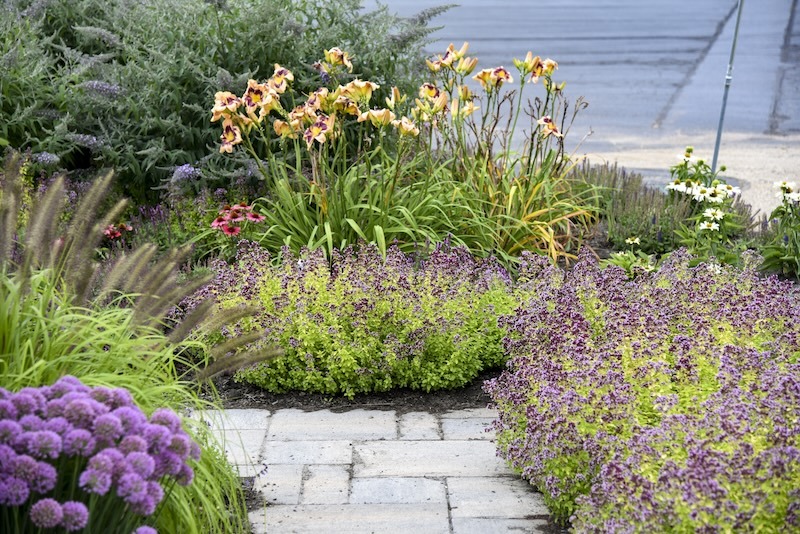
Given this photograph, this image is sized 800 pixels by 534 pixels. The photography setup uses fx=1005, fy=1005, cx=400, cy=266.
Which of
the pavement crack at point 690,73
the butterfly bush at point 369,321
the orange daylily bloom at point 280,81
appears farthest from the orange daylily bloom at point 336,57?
the pavement crack at point 690,73

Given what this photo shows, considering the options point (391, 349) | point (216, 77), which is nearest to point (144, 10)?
point (216, 77)

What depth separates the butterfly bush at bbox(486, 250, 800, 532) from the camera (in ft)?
9.62

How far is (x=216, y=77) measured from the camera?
664cm

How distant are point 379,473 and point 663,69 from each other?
1258cm

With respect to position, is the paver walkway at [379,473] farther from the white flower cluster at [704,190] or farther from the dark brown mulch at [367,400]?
the white flower cluster at [704,190]

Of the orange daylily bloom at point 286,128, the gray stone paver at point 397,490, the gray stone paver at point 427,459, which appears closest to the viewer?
the gray stone paver at point 397,490

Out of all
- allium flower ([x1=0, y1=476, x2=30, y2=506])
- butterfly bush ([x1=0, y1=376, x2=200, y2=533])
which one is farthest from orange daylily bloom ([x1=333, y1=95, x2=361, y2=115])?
allium flower ([x1=0, y1=476, x2=30, y2=506])

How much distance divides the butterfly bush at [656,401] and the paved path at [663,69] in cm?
263

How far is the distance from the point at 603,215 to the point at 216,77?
2.93 metres

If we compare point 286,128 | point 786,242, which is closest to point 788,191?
point 786,242

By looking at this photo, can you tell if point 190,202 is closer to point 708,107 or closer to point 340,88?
point 340,88

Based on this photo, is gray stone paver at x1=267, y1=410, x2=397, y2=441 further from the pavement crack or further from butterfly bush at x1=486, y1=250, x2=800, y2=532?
the pavement crack

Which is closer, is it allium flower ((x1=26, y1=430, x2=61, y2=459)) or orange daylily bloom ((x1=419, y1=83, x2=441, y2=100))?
allium flower ((x1=26, y1=430, x2=61, y2=459))

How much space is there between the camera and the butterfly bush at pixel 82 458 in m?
2.15
